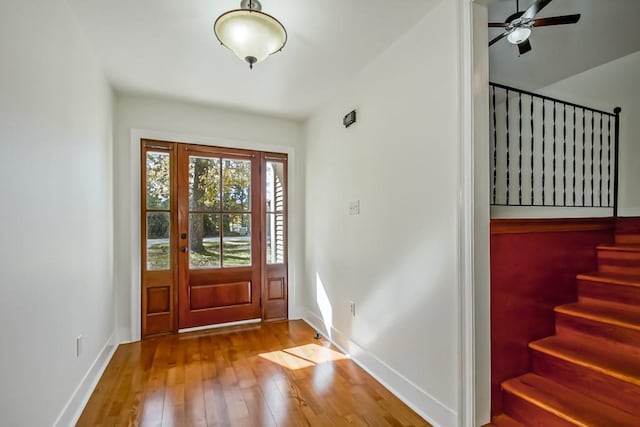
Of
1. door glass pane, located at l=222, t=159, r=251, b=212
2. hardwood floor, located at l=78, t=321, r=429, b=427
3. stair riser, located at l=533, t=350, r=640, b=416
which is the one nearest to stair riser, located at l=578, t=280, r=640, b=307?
stair riser, located at l=533, t=350, r=640, b=416

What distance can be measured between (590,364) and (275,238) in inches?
118

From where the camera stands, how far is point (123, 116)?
3.00 meters

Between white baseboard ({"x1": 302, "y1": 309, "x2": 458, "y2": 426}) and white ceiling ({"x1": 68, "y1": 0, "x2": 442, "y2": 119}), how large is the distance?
2399mm

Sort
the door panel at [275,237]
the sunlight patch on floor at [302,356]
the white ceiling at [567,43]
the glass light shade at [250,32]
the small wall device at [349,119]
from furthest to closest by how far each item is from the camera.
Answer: the door panel at [275,237] < the small wall device at [349,119] < the sunlight patch on floor at [302,356] < the white ceiling at [567,43] < the glass light shade at [250,32]

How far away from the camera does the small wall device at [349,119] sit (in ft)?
8.58

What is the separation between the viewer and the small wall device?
2.62 metres

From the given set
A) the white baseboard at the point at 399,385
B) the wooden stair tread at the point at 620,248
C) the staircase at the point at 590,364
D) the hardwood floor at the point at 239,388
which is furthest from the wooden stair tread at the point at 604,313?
the hardwood floor at the point at 239,388

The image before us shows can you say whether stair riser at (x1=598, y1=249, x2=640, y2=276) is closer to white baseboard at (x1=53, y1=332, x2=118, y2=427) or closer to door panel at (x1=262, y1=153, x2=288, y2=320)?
door panel at (x1=262, y1=153, x2=288, y2=320)

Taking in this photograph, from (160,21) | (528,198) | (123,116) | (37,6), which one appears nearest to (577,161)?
(528,198)

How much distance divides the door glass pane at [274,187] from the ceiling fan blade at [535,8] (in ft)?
8.82

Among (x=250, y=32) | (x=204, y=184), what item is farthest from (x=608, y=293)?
(x=204, y=184)

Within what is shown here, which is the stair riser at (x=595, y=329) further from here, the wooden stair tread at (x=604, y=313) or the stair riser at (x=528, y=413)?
the stair riser at (x=528, y=413)

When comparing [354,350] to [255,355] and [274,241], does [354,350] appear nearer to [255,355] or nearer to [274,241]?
[255,355]

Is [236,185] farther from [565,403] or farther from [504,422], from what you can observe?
[565,403]
